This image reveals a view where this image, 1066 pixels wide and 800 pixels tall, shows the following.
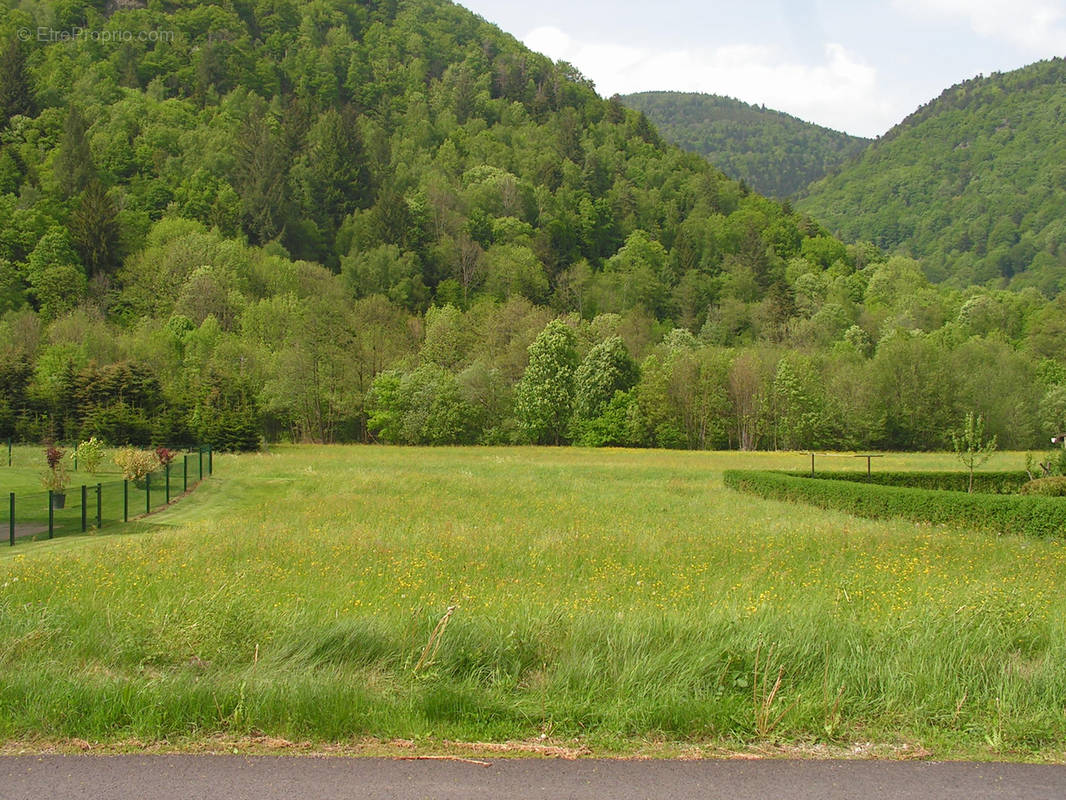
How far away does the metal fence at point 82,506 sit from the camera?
786 inches

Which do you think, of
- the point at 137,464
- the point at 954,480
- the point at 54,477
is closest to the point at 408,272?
the point at 137,464

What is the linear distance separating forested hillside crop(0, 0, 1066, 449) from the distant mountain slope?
2774 cm

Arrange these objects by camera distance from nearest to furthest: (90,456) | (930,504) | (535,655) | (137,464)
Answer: (535,655)
(930,504)
(137,464)
(90,456)

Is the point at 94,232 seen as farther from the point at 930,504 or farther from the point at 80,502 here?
the point at 930,504

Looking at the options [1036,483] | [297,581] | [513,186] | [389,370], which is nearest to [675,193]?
[513,186]

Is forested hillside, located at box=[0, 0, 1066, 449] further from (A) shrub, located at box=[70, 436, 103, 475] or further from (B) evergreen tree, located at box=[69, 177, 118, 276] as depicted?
(A) shrub, located at box=[70, 436, 103, 475]

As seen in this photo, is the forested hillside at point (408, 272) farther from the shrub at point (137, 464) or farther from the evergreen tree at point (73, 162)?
the shrub at point (137, 464)

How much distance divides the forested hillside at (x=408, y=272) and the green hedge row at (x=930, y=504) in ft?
133

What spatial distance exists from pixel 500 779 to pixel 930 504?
2221 centimetres

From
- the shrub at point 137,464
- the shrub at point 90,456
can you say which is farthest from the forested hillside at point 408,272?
the shrub at point 137,464

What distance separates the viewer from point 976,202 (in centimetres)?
16388

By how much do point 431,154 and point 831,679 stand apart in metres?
154

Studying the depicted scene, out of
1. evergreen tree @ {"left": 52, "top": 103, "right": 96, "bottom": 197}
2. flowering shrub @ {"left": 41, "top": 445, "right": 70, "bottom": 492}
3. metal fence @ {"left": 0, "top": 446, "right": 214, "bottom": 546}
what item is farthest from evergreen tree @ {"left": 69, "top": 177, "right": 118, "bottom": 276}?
metal fence @ {"left": 0, "top": 446, "right": 214, "bottom": 546}

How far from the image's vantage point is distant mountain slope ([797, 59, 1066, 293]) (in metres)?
149
